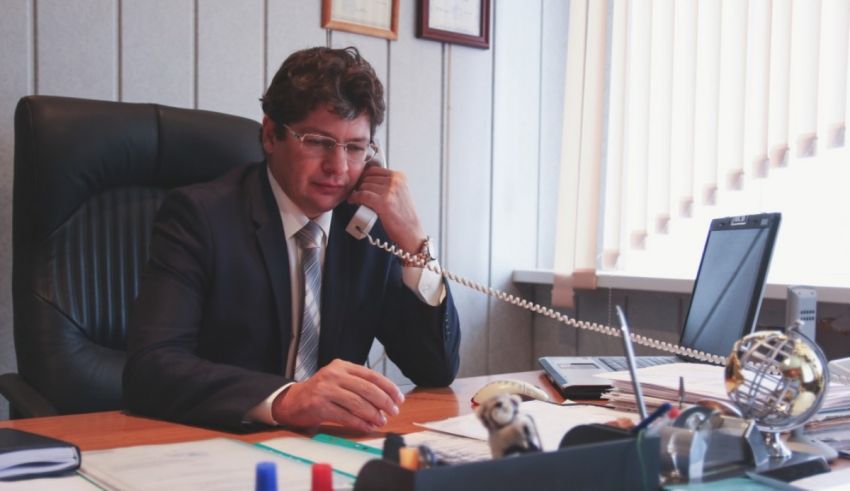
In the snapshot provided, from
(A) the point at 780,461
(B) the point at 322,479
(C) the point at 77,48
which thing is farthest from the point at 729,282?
(C) the point at 77,48

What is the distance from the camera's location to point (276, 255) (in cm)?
148

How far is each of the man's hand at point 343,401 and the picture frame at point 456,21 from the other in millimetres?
1628

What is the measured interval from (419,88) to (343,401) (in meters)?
1.62

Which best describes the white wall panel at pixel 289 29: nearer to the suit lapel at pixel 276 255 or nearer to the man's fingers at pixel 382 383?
the suit lapel at pixel 276 255

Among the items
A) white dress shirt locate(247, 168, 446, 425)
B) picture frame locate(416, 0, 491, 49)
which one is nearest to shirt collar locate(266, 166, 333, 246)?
white dress shirt locate(247, 168, 446, 425)

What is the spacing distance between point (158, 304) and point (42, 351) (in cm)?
33

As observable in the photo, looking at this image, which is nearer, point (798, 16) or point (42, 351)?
point (42, 351)

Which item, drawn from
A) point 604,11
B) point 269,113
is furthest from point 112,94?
point 604,11

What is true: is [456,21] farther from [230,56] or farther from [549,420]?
[549,420]

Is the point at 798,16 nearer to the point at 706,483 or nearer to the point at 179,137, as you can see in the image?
the point at 179,137

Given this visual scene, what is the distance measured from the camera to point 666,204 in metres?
2.34

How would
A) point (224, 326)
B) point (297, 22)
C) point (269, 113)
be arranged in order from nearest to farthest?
point (224, 326) < point (269, 113) < point (297, 22)

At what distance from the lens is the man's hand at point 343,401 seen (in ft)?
3.39

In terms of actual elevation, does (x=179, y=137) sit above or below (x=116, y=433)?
above
